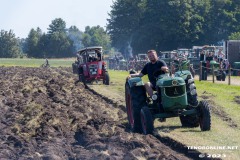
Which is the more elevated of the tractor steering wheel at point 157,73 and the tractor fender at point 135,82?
the tractor steering wheel at point 157,73

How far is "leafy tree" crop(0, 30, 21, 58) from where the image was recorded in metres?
98.9

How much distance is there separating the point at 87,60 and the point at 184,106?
1821 cm

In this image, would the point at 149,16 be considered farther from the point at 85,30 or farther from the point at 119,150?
the point at 85,30

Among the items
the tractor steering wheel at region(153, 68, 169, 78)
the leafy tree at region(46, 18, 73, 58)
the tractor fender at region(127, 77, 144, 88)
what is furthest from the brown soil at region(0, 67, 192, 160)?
the leafy tree at region(46, 18, 73, 58)

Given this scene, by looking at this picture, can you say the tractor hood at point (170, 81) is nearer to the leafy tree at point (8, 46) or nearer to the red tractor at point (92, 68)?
the red tractor at point (92, 68)

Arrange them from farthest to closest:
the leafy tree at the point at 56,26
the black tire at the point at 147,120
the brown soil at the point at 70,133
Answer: the leafy tree at the point at 56,26
the black tire at the point at 147,120
the brown soil at the point at 70,133

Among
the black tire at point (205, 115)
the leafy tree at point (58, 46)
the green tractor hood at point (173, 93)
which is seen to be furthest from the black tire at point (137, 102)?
the leafy tree at point (58, 46)

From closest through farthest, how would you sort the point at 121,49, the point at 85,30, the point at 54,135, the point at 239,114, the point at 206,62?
the point at 54,135 < the point at 239,114 < the point at 206,62 < the point at 121,49 < the point at 85,30

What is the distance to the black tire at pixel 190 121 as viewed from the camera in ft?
41.6

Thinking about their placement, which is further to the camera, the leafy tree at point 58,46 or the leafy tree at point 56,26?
the leafy tree at point 56,26

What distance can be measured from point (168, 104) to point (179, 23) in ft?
181

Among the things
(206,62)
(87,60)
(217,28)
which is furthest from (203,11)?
(87,60)

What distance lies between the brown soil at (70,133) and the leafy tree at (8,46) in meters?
81.6

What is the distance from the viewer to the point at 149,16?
224 feet
